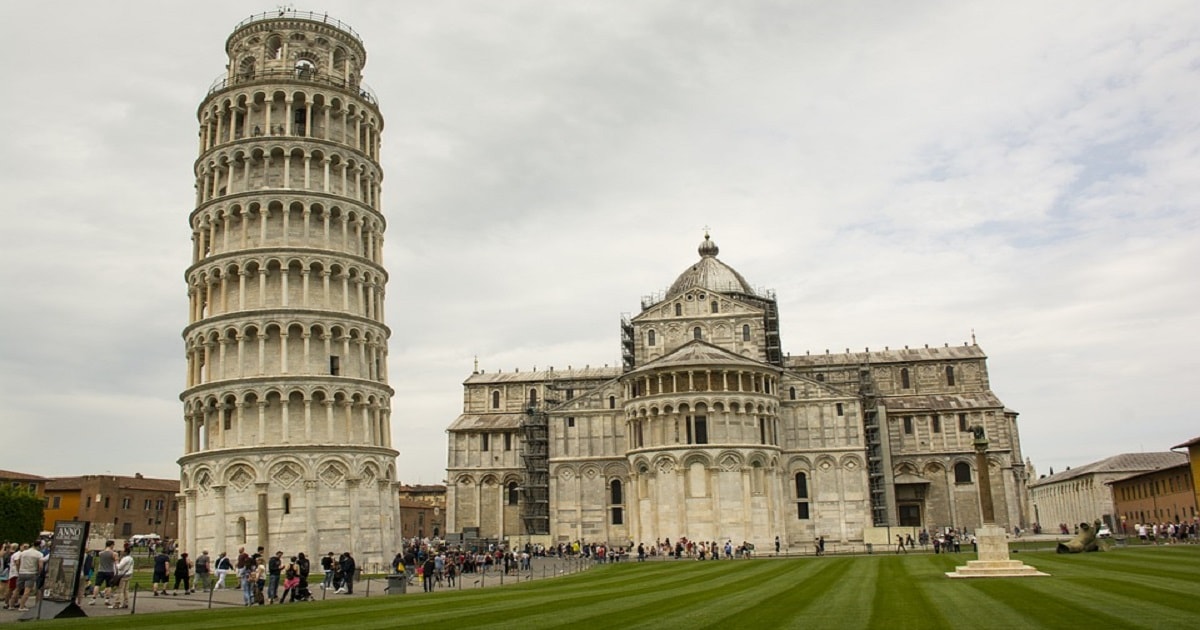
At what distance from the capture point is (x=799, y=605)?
1981 centimetres

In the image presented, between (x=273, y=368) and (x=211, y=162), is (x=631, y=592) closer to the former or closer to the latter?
(x=273, y=368)

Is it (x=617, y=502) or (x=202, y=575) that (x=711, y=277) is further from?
(x=202, y=575)

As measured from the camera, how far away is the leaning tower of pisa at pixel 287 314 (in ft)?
137

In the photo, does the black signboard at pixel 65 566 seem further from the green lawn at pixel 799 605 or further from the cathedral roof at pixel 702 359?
the cathedral roof at pixel 702 359

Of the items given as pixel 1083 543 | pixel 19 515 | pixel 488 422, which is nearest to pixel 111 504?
pixel 19 515

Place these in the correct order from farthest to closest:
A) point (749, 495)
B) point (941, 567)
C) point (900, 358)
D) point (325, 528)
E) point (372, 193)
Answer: point (900, 358)
point (749, 495)
point (372, 193)
point (325, 528)
point (941, 567)

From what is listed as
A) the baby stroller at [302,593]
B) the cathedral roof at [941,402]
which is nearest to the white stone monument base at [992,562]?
the baby stroller at [302,593]

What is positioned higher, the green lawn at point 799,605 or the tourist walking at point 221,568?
the tourist walking at point 221,568

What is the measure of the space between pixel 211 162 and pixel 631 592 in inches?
1311

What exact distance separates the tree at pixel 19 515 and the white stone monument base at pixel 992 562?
5937 centimetres

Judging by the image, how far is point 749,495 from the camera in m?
60.3

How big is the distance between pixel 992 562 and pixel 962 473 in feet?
161

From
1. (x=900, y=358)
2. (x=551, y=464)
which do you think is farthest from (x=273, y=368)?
(x=900, y=358)

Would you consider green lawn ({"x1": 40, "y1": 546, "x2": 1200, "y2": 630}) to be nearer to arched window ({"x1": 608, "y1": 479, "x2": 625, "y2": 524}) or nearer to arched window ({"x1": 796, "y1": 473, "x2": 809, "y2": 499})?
arched window ({"x1": 796, "y1": 473, "x2": 809, "y2": 499})
